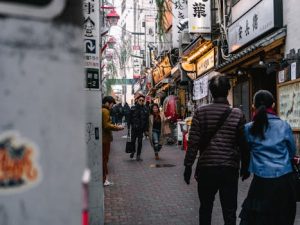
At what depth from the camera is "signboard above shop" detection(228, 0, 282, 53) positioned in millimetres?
11094

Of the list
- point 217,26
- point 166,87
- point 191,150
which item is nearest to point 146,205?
point 191,150

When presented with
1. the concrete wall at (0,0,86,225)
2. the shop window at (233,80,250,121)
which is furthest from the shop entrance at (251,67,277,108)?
the concrete wall at (0,0,86,225)

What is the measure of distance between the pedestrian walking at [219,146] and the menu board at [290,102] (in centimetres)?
556

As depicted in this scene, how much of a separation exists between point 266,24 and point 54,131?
1086 centimetres

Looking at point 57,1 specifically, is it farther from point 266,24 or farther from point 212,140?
point 266,24

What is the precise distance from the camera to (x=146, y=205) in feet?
23.6

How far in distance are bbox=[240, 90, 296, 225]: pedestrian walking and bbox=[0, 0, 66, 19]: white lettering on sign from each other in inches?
115

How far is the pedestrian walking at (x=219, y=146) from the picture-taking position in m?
4.25

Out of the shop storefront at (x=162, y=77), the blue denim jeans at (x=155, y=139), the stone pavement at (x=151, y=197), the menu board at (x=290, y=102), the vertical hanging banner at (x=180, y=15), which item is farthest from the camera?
the shop storefront at (x=162, y=77)

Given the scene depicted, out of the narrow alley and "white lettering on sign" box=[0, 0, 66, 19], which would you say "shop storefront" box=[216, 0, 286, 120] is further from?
"white lettering on sign" box=[0, 0, 66, 19]

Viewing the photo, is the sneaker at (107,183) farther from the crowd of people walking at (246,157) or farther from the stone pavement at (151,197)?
the crowd of people walking at (246,157)

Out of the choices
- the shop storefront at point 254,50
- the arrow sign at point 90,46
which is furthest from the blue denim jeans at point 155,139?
the arrow sign at point 90,46

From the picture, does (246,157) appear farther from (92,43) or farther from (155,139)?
(155,139)

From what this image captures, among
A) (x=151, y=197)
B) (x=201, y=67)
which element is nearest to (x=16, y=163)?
(x=151, y=197)
